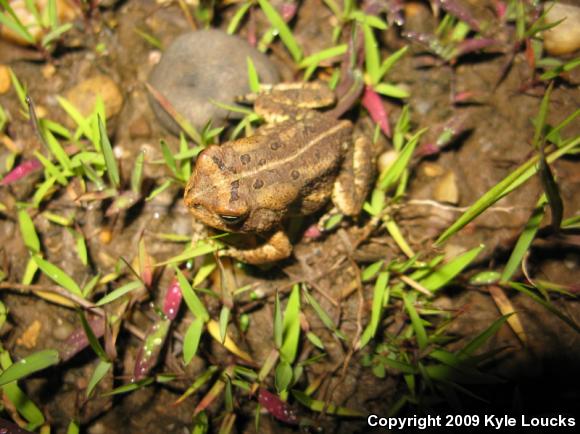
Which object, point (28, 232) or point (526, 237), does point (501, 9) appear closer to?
point (526, 237)

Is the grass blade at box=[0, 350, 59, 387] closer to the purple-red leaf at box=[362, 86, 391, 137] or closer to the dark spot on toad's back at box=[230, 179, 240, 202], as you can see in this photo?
the dark spot on toad's back at box=[230, 179, 240, 202]

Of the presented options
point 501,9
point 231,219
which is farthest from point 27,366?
point 501,9

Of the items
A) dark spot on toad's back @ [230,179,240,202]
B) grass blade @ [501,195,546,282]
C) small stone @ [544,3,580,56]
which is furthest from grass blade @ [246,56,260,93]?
small stone @ [544,3,580,56]

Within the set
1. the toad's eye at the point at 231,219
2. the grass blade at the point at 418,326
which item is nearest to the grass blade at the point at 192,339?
the toad's eye at the point at 231,219

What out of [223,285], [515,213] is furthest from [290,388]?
[515,213]

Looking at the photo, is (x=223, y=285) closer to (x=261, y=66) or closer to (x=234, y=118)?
(x=234, y=118)
